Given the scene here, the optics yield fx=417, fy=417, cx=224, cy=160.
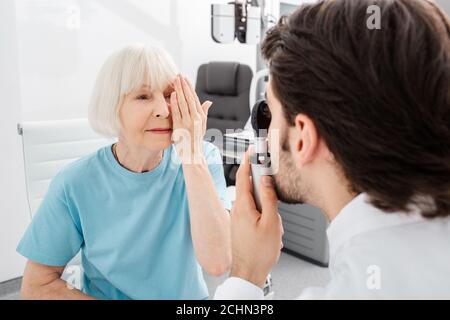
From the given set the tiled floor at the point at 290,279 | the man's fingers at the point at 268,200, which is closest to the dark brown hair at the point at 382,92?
the man's fingers at the point at 268,200

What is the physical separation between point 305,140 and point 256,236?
0.20 meters

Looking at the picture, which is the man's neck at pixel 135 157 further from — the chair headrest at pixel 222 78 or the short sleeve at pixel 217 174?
the chair headrest at pixel 222 78

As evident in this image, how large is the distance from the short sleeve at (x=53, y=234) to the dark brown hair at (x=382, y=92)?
65 cm

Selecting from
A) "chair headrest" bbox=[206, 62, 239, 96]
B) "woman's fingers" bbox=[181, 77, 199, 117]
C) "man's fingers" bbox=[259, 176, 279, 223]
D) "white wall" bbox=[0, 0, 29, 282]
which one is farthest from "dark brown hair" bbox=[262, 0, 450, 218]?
"chair headrest" bbox=[206, 62, 239, 96]

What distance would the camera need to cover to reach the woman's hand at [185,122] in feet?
3.57

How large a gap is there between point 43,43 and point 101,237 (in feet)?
5.47

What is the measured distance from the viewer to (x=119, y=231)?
3.42ft

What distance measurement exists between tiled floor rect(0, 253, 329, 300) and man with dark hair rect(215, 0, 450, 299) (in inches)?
62.8

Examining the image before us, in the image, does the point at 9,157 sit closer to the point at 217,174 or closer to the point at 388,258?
the point at 217,174

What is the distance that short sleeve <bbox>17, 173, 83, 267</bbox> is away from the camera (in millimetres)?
977

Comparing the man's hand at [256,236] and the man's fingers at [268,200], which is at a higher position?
the man's fingers at [268,200]

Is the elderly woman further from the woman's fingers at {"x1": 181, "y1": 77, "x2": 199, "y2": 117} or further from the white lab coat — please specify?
the white lab coat

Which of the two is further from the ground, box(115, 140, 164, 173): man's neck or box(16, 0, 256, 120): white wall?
box(16, 0, 256, 120): white wall

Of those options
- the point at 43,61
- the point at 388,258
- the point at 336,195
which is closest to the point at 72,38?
the point at 43,61
